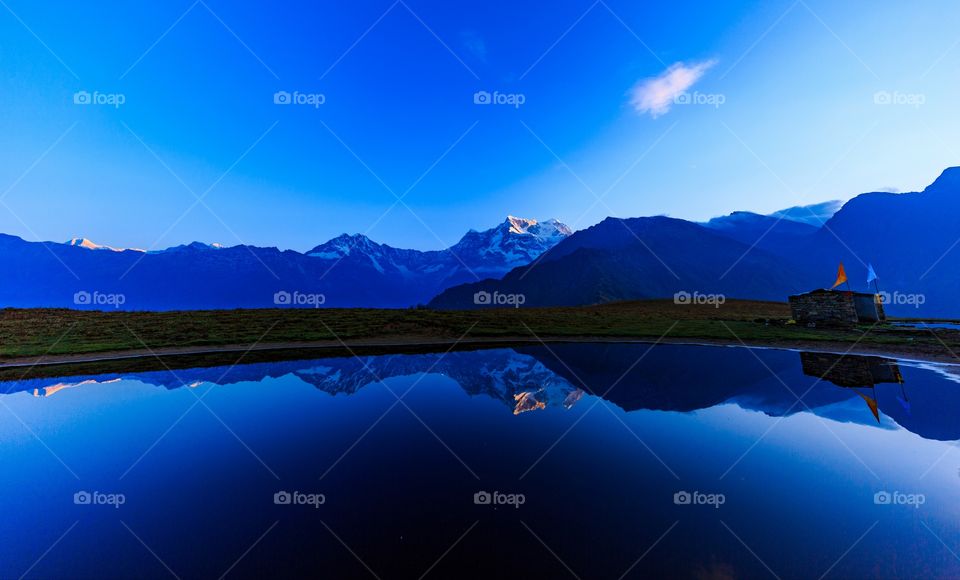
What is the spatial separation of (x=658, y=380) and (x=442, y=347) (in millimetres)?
22499

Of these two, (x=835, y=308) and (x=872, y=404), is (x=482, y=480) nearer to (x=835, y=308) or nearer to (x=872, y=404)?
(x=872, y=404)

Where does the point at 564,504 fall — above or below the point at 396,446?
below

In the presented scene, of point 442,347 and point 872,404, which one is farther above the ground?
point 442,347

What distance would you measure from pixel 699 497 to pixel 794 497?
9.30 ft

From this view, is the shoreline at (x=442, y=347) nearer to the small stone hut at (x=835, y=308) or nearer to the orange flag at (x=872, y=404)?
the small stone hut at (x=835, y=308)

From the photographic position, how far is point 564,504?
10094 mm

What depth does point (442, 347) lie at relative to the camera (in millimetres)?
39625

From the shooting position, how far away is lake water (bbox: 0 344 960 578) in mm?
8102

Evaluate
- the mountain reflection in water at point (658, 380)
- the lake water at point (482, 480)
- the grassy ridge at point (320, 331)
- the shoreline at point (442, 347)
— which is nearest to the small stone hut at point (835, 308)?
the grassy ridge at point (320, 331)

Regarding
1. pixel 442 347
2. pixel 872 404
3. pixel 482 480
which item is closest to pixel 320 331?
pixel 442 347

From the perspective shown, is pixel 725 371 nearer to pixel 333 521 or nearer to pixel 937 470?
pixel 937 470

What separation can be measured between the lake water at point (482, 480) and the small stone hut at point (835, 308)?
28.5 m

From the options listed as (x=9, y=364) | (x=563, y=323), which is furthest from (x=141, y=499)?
(x=563, y=323)

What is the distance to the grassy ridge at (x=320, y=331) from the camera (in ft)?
121
